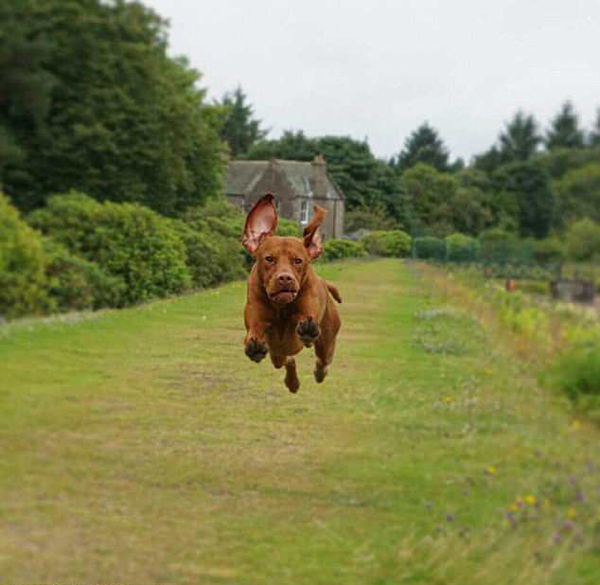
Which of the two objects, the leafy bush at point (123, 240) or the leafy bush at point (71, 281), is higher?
the leafy bush at point (123, 240)

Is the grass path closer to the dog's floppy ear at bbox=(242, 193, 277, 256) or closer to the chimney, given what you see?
the chimney

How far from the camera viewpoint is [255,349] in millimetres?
1065

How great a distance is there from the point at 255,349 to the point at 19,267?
2062cm

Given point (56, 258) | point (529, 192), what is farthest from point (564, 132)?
point (56, 258)

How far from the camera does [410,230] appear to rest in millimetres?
2457

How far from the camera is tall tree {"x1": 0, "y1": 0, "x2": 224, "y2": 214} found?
8641 millimetres

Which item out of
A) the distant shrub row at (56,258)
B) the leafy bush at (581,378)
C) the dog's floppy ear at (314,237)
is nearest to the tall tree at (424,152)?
the dog's floppy ear at (314,237)

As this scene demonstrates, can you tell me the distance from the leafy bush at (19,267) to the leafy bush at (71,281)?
314 mm

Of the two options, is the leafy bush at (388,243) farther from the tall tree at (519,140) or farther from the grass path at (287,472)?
the grass path at (287,472)

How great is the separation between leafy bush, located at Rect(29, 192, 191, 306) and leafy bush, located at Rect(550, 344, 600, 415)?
6.82 feet

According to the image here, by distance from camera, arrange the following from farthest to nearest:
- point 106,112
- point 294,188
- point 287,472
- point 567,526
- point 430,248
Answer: point 106,112 → point 287,472 → point 567,526 → point 430,248 → point 294,188

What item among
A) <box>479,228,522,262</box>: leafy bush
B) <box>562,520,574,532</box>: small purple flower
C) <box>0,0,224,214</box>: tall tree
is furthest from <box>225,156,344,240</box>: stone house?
<box>562,520,574,532</box>: small purple flower

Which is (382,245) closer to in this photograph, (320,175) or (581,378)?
(320,175)

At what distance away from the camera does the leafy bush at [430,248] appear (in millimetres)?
2277
